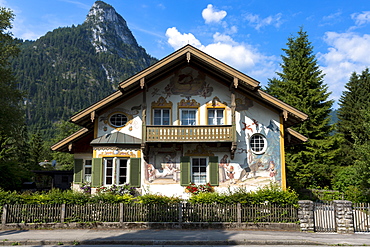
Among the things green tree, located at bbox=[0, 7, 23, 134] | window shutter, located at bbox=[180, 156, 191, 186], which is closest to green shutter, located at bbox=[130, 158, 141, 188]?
window shutter, located at bbox=[180, 156, 191, 186]

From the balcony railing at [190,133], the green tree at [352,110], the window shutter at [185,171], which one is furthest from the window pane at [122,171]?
the green tree at [352,110]

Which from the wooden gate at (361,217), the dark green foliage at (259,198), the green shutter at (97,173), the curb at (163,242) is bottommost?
the curb at (163,242)

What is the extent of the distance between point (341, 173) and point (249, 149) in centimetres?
1443

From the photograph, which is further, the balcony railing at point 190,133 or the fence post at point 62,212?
the balcony railing at point 190,133

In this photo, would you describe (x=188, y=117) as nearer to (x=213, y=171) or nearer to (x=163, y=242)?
(x=213, y=171)

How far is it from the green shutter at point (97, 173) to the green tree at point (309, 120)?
19.9 metres

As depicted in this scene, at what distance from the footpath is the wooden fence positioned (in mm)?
634

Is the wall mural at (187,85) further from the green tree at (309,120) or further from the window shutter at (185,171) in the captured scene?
the green tree at (309,120)

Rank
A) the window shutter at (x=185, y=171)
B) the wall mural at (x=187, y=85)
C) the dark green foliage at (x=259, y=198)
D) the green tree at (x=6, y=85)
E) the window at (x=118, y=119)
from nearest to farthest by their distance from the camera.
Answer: the dark green foliage at (x=259, y=198), the window shutter at (x=185, y=171), the window at (x=118, y=119), the wall mural at (x=187, y=85), the green tree at (x=6, y=85)

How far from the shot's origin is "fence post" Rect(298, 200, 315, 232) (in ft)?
47.2

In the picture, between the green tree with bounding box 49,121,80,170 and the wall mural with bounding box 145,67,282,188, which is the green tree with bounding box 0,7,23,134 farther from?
the green tree with bounding box 49,121,80,170

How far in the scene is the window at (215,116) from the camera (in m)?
19.3

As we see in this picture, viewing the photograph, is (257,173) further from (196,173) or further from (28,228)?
(28,228)

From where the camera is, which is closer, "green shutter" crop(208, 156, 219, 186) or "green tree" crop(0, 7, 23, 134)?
"green shutter" crop(208, 156, 219, 186)
